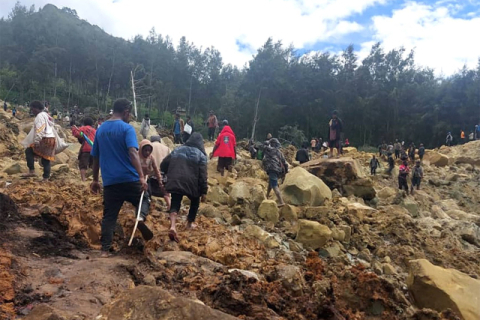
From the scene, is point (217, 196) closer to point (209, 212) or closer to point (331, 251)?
point (209, 212)

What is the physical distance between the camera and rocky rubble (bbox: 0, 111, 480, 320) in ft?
8.50

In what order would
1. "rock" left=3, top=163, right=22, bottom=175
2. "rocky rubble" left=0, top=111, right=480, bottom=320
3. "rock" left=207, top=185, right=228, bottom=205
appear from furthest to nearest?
"rock" left=3, top=163, right=22, bottom=175 → "rock" left=207, top=185, right=228, bottom=205 → "rocky rubble" left=0, top=111, right=480, bottom=320

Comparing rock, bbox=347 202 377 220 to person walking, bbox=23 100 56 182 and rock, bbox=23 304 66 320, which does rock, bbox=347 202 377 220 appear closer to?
person walking, bbox=23 100 56 182

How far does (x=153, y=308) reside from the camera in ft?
6.57

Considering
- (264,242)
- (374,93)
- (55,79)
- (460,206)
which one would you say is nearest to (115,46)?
(55,79)

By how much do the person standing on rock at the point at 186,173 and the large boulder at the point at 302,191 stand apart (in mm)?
3471

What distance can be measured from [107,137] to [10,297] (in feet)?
5.78

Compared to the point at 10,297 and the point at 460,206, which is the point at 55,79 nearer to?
the point at 460,206

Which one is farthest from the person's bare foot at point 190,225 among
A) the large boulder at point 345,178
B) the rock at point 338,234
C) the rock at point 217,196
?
the large boulder at point 345,178

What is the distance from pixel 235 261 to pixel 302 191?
159 inches

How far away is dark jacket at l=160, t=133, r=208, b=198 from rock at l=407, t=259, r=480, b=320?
2.57 meters

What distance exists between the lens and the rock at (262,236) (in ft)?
17.8

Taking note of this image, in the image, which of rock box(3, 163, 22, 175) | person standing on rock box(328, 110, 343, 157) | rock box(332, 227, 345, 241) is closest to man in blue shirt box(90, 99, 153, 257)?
rock box(332, 227, 345, 241)

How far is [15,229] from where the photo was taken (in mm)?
3855
